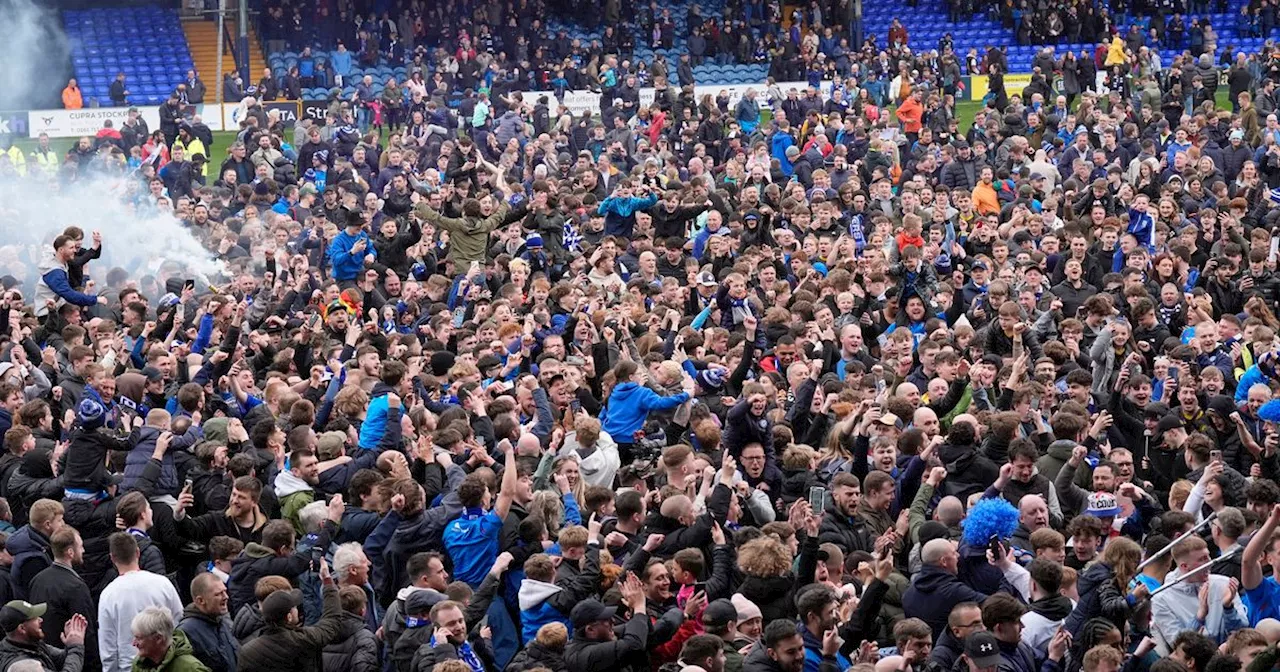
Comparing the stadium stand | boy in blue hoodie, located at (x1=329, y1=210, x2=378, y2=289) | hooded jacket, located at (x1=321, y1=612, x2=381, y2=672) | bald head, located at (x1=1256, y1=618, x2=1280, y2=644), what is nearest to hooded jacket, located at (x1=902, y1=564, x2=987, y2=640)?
bald head, located at (x1=1256, y1=618, x2=1280, y2=644)

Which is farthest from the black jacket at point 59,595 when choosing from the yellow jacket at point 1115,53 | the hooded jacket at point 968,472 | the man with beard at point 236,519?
the yellow jacket at point 1115,53

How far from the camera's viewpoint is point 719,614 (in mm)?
7641

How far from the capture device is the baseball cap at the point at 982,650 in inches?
283

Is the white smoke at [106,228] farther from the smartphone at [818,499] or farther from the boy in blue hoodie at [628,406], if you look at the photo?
the smartphone at [818,499]

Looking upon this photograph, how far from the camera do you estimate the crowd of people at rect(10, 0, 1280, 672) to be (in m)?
8.02

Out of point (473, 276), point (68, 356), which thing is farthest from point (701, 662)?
point (473, 276)

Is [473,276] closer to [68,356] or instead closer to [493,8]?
[68,356]

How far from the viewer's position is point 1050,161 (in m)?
21.7

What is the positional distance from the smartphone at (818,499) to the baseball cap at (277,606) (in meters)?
2.89

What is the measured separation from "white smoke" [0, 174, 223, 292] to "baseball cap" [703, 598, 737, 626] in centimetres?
1050

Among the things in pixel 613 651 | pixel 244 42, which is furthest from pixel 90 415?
pixel 244 42

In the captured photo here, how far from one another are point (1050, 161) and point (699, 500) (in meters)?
13.9

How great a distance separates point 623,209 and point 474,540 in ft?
29.8

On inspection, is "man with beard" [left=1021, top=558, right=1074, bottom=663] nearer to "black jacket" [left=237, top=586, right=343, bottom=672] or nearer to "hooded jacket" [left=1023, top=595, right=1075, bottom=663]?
"hooded jacket" [left=1023, top=595, right=1075, bottom=663]
